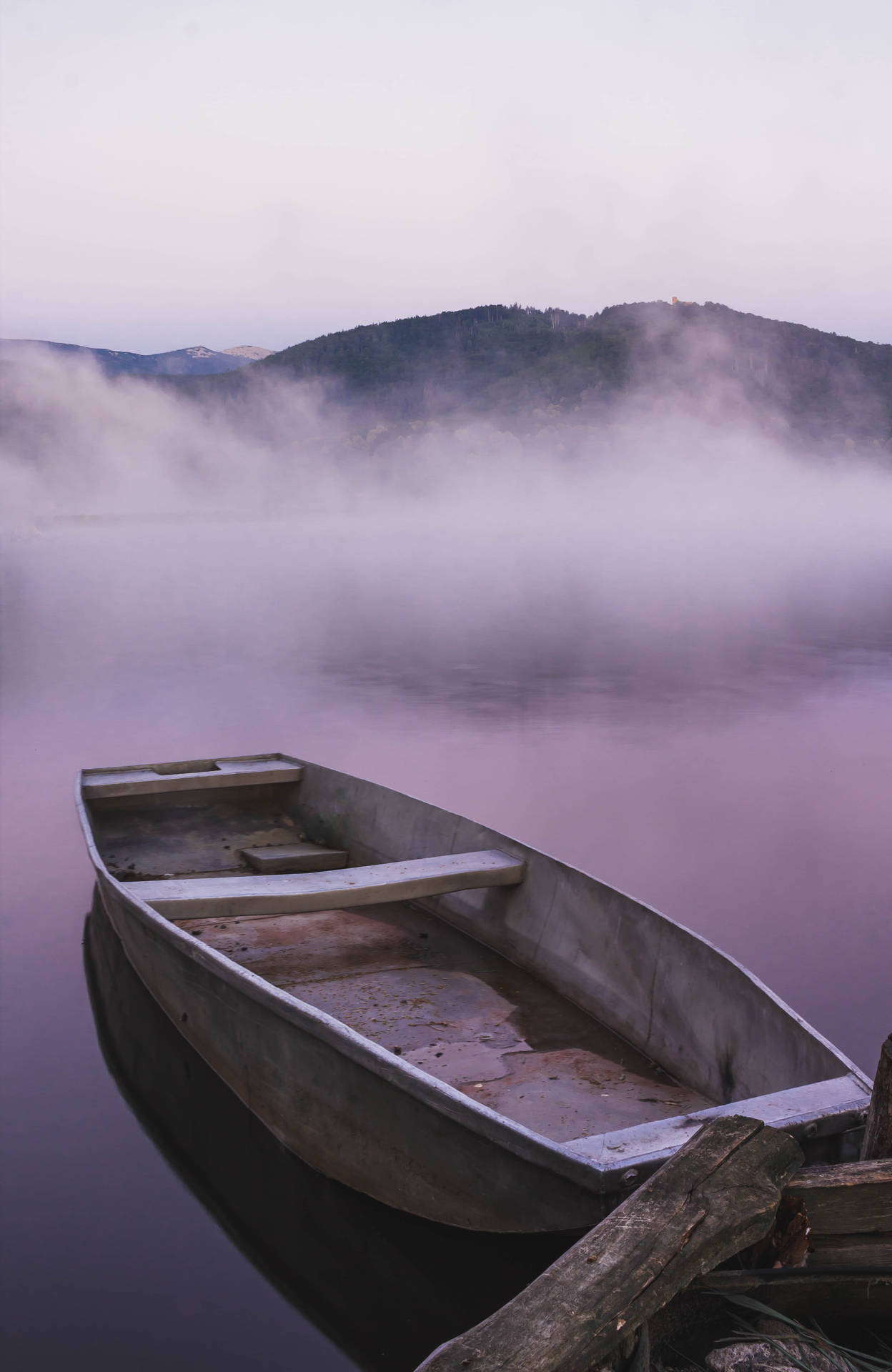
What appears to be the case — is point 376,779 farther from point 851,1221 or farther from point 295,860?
point 851,1221

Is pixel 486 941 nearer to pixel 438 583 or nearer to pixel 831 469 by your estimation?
pixel 438 583

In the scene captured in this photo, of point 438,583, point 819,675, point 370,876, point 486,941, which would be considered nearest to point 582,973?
point 486,941

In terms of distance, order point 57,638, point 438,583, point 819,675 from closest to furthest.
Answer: point 819,675 < point 57,638 < point 438,583

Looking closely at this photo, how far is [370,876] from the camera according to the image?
4836 mm

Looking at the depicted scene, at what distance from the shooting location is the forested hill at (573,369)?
10112cm

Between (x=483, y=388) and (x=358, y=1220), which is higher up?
(x=483, y=388)

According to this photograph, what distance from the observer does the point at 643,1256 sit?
183 cm

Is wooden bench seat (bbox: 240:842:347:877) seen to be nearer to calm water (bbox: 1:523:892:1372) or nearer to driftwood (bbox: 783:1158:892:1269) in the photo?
calm water (bbox: 1:523:892:1372)

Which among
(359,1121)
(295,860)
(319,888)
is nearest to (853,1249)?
(359,1121)

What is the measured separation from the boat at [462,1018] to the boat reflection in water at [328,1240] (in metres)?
0.14

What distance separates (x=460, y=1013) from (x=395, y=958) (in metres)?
0.64

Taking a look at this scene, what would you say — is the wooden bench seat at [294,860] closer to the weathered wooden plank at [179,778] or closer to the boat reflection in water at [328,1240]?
the weathered wooden plank at [179,778]

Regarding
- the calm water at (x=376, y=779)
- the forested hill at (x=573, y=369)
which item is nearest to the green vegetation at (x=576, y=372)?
the forested hill at (x=573, y=369)

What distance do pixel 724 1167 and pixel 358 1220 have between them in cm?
179
